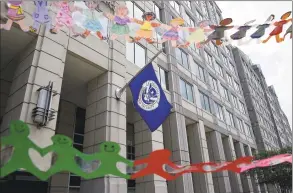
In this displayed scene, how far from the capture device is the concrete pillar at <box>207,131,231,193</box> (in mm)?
23094

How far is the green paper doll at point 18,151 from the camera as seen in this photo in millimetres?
5473

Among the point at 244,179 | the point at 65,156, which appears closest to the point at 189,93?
the point at 244,179

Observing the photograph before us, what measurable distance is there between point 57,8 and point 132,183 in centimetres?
1405

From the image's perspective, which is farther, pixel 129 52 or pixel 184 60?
pixel 184 60

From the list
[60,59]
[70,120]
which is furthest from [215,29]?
[70,120]

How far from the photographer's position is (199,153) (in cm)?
2081

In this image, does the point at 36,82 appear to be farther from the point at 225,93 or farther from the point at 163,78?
the point at 225,93

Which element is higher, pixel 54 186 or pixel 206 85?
Answer: pixel 206 85

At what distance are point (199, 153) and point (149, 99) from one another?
12166 millimetres

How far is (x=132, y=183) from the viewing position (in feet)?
61.0

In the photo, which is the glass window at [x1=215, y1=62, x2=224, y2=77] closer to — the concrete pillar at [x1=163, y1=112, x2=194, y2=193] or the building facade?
the building facade

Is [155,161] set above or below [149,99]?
below

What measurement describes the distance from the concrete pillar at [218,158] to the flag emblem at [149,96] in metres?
15.7

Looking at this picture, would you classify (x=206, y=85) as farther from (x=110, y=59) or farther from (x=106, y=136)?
(x=106, y=136)
